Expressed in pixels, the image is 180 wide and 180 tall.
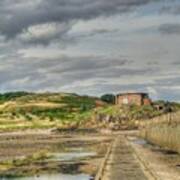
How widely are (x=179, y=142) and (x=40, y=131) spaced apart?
103401 mm

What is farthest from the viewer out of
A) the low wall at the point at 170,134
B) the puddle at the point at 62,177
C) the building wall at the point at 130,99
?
the building wall at the point at 130,99

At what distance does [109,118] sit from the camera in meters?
157

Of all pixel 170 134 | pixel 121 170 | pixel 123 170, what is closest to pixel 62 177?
pixel 121 170

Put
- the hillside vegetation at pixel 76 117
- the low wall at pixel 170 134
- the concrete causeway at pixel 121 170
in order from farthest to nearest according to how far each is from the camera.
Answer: the hillside vegetation at pixel 76 117 → the low wall at pixel 170 134 → the concrete causeway at pixel 121 170

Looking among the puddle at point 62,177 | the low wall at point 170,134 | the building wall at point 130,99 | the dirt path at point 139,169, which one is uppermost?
the building wall at point 130,99

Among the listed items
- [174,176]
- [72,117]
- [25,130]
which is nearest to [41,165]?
[174,176]

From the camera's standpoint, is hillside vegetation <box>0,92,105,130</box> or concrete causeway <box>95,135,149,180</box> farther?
hillside vegetation <box>0,92,105,130</box>

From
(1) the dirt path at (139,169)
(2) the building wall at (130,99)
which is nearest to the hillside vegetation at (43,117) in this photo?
(2) the building wall at (130,99)

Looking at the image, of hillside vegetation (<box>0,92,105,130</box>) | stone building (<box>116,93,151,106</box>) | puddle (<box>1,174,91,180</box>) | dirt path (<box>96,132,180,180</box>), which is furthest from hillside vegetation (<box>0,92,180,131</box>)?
puddle (<box>1,174,91,180</box>)

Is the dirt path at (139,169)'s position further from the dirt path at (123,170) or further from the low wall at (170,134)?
the low wall at (170,134)

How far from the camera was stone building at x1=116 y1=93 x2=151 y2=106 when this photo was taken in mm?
175125

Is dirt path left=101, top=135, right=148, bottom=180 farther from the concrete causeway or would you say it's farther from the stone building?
the stone building

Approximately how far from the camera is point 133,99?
583 feet

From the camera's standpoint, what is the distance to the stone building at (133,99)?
175 m
